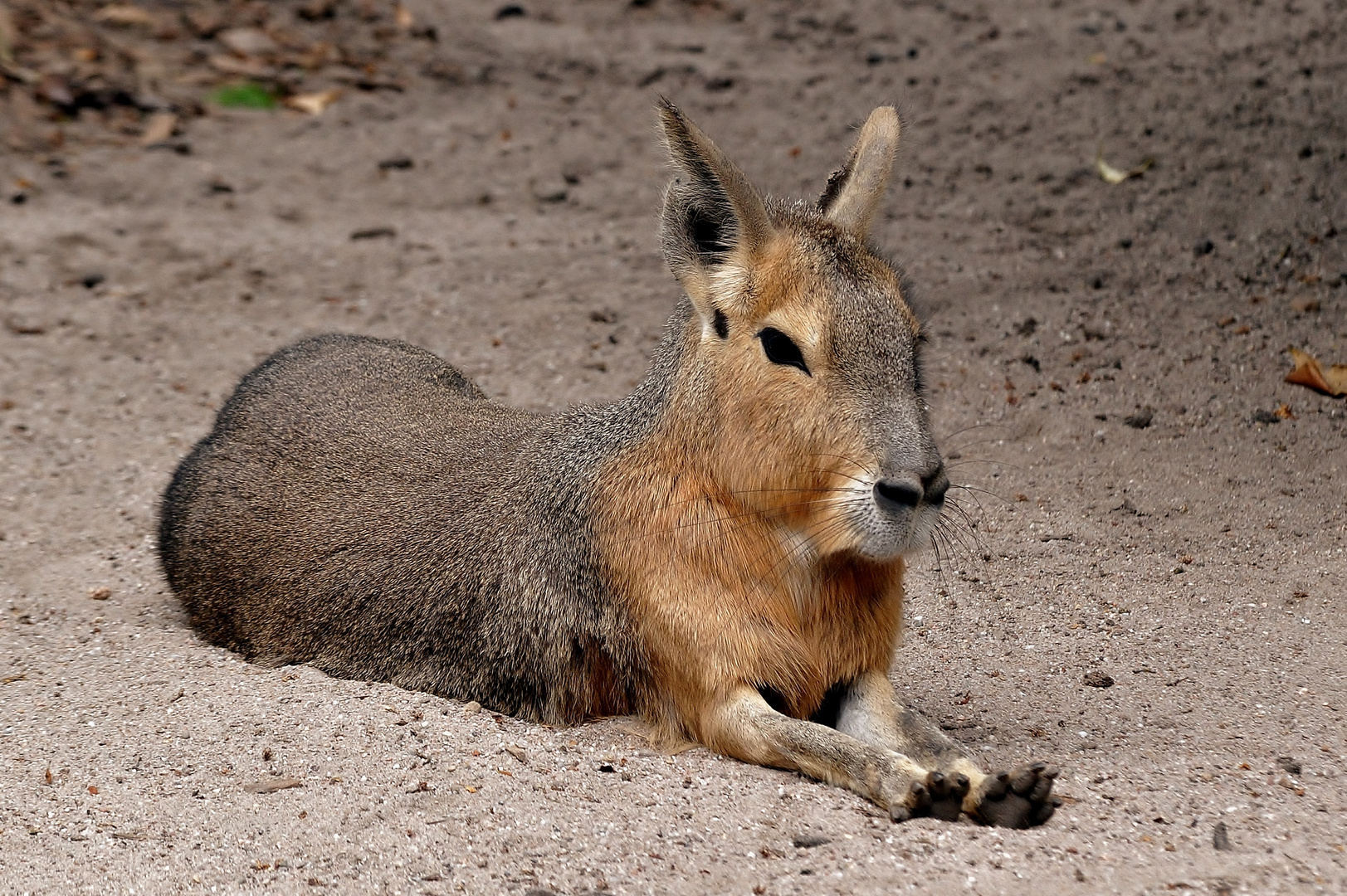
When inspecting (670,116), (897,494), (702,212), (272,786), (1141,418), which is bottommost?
(272,786)

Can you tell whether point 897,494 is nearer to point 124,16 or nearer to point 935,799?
point 935,799

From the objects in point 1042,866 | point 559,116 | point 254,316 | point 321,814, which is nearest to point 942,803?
point 1042,866

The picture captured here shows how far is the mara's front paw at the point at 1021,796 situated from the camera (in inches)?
131

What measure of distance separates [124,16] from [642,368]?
6.28 m

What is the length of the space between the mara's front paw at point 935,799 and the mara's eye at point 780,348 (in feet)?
3.37

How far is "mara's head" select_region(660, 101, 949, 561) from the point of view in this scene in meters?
3.51

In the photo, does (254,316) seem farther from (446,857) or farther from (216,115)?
(446,857)

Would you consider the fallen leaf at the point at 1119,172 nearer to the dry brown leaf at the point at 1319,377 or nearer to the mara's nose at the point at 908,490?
the dry brown leaf at the point at 1319,377

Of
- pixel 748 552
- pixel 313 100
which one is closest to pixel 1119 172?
pixel 748 552

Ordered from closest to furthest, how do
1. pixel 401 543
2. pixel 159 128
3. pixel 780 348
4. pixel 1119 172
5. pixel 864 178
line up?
pixel 780 348 → pixel 864 178 → pixel 401 543 → pixel 1119 172 → pixel 159 128

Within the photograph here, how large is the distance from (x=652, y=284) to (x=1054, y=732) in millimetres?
4235

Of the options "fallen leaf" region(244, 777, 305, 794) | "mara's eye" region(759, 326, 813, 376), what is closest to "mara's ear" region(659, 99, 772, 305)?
"mara's eye" region(759, 326, 813, 376)

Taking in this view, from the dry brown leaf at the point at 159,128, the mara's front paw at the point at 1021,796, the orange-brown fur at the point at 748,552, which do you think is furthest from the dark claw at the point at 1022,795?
the dry brown leaf at the point at 159,128

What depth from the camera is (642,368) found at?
693 centimetres
